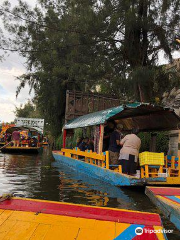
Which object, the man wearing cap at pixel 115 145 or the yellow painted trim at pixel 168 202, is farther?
the man wearing cap at pixel 115 145

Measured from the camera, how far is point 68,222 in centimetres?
269

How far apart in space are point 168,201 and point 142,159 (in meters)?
3.50

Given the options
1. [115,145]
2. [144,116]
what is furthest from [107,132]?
[144,116]

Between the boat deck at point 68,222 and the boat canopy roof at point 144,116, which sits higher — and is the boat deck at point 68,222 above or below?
below

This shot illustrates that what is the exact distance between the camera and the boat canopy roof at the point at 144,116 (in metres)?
8.48

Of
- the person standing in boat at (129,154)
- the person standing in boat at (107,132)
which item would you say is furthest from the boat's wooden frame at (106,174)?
the person standing in boat at (107,132)

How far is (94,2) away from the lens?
12734mm

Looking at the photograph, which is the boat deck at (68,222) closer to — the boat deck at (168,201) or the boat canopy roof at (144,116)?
the boat deck at (168,201)

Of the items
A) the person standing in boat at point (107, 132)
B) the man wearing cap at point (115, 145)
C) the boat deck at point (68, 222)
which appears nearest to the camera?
the boat deck at point (68, 222)

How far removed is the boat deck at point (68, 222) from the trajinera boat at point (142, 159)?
149 inches

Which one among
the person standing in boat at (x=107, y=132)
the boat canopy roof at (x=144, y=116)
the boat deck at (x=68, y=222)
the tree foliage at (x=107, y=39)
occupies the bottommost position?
the boat deck at (x=68, y=222)

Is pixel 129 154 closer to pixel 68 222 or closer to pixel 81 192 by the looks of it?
pixel 81 192

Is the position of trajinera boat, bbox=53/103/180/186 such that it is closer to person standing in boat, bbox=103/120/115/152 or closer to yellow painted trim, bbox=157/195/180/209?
person standing in boat, bbox=103/120/115/152

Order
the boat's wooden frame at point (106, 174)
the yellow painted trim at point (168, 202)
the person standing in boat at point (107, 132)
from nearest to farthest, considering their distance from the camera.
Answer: the yellow painted trim at point (168, 202), the boat's wooden frame at point (106, 174), the person standing in boat at point (107, 132)
